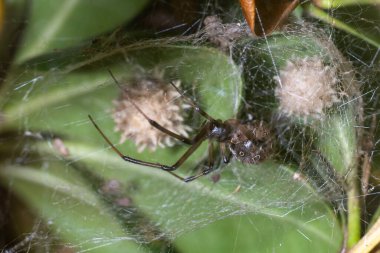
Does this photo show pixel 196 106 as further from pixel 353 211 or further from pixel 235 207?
pixel 353 211

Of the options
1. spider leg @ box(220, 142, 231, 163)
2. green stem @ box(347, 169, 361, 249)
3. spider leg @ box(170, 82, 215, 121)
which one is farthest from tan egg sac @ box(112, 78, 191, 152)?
green stem @ box(347, 169, 361, 249)

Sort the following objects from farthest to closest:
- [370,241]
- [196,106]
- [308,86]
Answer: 1. [196,106]
2. [308,86]
3. [370,241]

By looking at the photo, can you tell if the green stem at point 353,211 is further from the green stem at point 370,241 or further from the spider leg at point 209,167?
the spider leg at point 209,167

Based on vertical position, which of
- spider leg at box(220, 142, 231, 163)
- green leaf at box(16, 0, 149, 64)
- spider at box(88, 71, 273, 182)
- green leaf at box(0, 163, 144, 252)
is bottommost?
green leaf at box(0, 163, 144, 252)

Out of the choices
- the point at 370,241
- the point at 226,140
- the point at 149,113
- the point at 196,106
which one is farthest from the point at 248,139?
the point at 370,241

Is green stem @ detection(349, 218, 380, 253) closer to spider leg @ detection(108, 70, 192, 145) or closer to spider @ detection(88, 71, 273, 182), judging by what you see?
spider @ detection(88, 71, 273, 182)
